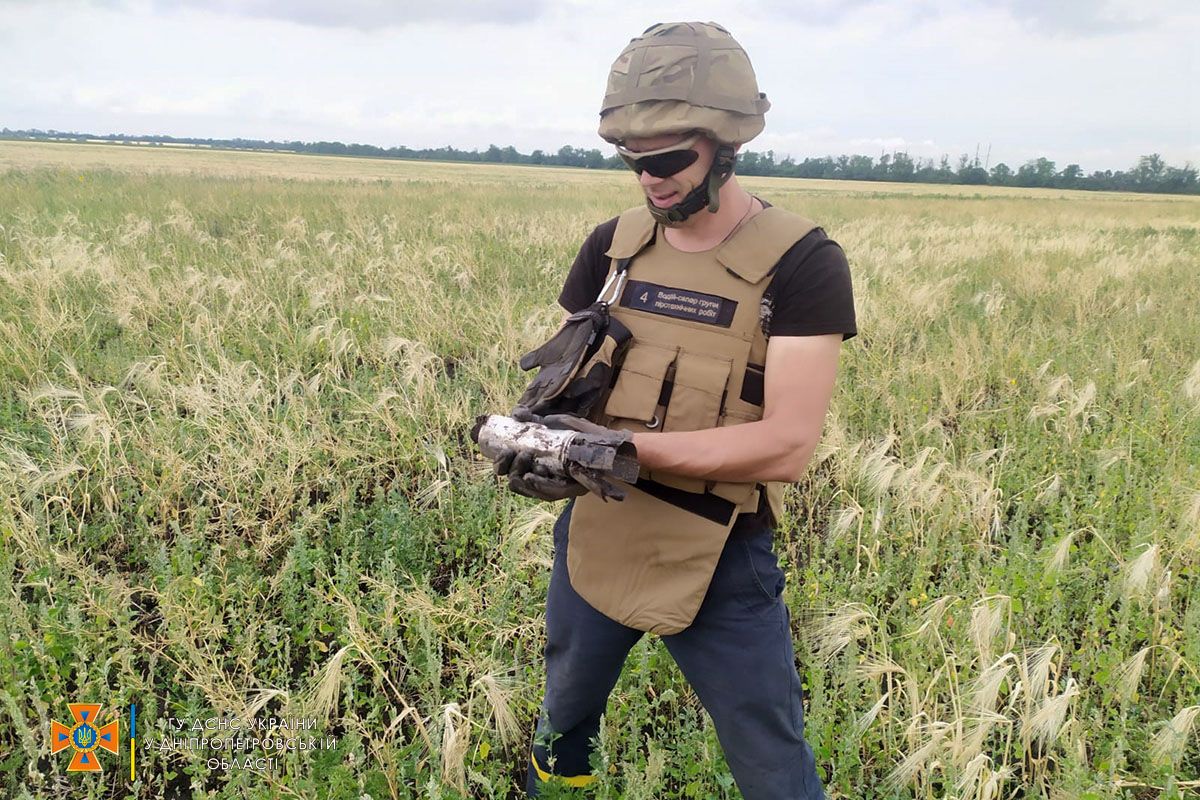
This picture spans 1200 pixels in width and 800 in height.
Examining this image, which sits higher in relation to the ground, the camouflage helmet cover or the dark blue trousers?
the camouflage helmet cover

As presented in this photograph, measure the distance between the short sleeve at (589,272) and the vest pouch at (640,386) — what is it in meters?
0.33

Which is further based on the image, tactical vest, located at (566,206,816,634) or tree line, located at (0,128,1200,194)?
tree line, located at (0,128,1200,194)

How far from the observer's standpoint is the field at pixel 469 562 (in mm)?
2096

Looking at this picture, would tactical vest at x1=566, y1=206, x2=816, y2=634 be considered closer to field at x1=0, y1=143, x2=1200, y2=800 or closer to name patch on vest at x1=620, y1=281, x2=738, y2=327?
name patch on vest at x1=620, y1=281, x2=738, y2=327

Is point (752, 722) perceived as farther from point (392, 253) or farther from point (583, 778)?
point (392, 253)

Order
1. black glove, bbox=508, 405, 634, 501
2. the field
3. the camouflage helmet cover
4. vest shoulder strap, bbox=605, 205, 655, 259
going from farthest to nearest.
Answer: the field, vest shoulder strap, bbox=605, 205, 655, 259, the camouflage helmet cover, black glove, bbox=508, 405, 634, 501

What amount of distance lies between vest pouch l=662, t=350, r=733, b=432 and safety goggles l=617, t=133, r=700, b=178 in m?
0.42

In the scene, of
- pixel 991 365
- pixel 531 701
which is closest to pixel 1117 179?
pixel 991 365

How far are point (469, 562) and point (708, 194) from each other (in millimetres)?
2228

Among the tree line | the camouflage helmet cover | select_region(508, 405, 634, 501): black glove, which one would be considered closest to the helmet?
the camouflage helmet cover

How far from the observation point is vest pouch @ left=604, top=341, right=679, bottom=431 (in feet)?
5.32

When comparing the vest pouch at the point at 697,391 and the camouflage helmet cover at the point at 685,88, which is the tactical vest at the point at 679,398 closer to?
the vest pouch at the point at 697,391

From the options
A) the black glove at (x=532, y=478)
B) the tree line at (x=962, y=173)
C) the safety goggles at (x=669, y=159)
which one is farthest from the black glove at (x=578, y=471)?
the tree line at (x=962, y=173)

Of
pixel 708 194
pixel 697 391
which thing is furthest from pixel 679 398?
pixel 708 194
